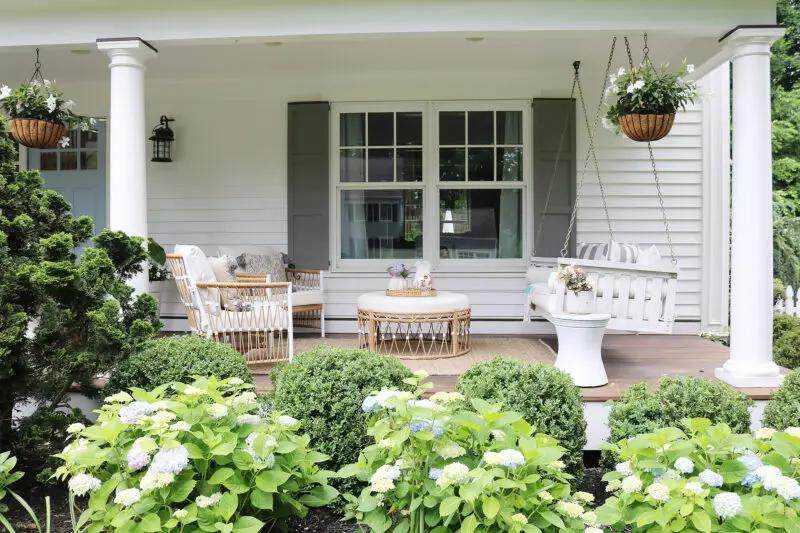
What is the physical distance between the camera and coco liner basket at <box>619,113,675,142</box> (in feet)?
13.7

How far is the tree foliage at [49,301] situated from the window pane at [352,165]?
11.5 ft

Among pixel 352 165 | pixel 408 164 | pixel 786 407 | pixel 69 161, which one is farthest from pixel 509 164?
pixel 69 161

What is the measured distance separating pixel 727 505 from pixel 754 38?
130 inches

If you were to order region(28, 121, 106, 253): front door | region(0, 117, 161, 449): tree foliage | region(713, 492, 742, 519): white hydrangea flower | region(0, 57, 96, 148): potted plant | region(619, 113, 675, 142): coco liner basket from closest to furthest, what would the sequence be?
region(713, 492, 742, 519): white hydrangea flower
region(0, 117, 161, 449): tree foliage
region(619, 113, 675, 142): coco liner basket
region(0, 57, 96, 148): potted plant
region(28, 121, 106, 253): front door

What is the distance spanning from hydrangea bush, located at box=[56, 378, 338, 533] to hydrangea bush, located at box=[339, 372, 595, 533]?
0.87 ft

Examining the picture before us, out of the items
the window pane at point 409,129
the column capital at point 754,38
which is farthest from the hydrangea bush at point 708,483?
the window pane at point 409,129

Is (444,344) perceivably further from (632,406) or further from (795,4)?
(795,4)

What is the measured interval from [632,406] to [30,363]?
2.76 metres

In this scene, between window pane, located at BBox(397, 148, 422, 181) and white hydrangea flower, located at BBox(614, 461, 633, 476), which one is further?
window pane, located at BBox(397, 148, 422, 181)

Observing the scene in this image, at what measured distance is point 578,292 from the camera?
13.0 feet

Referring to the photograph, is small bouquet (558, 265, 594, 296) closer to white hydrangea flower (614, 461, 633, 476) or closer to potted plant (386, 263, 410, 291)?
potted plant (386, 263, 410, 291)

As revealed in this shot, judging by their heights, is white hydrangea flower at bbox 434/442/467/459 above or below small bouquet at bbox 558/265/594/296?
below

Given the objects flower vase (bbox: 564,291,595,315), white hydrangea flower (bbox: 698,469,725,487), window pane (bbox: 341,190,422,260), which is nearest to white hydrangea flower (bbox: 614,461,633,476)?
white hydrangea flower (bbox: 698,469,725,487)

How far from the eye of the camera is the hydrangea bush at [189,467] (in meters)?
1.81
